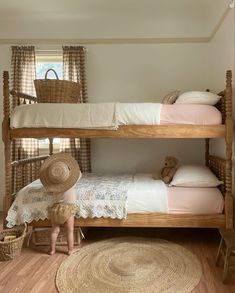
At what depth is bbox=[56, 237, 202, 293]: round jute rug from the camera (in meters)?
1.92

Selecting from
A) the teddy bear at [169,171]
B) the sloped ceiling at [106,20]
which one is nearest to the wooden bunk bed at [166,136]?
the teddy bear at [169,171]

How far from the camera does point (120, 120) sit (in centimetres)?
251

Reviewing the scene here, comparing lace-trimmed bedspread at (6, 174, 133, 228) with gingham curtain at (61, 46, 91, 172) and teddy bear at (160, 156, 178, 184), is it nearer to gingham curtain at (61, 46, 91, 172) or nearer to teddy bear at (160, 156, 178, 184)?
teddy bear at (160, 156, 178, 184)

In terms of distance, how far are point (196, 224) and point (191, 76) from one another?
208 centimetres

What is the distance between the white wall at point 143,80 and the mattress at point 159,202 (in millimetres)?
1235

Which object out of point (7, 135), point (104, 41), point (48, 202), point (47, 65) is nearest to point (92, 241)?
point (48, 202)

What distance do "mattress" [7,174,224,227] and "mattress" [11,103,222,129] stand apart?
63 cm

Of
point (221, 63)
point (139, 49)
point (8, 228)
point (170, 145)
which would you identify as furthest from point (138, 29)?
point (8, 228)

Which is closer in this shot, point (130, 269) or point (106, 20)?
point (130, 269)

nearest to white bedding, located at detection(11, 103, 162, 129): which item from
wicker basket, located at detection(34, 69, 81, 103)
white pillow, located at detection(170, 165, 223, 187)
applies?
wicker basket, located at detection(34, 69, 81, 103)

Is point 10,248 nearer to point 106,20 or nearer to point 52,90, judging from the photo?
point 52,90

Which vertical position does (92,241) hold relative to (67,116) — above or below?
below

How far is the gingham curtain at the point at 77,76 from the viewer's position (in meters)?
3.64

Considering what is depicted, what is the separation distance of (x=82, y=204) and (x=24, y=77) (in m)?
2.08
